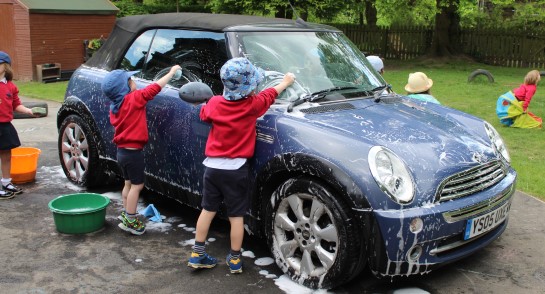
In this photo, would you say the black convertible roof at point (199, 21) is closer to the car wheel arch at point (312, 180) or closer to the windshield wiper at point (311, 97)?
the windshield wiper at point (311, 97)

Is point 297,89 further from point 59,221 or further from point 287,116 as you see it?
point 59,221

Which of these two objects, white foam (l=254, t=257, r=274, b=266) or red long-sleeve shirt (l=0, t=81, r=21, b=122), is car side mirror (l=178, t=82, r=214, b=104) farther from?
red long-sleeve shirt (l=0, t=81, r=21, b=122)

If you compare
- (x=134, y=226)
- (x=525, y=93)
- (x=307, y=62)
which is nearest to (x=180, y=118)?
(x=134, y=226)

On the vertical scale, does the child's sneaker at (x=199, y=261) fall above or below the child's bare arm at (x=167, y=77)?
below

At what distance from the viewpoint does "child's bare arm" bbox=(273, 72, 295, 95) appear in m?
3.85

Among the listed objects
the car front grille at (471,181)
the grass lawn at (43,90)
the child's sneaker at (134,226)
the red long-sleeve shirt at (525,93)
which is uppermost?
the car front grille at (471,181)

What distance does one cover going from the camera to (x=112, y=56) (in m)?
5.39

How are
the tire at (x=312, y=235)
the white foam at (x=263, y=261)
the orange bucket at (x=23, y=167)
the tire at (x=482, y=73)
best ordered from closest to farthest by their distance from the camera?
the tire at (x=312, y=235), the white foam at (x=263, y=261), the orange bucket at (x=23, y=167), the tire at (x=482, y=73)

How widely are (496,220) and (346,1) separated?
62.3 ft

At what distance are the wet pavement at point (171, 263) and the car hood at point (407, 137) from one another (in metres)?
0.82

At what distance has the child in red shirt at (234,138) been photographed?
3645mm

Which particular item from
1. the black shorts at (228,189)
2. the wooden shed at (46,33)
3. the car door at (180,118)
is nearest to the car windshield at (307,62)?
the car door at (180,118)

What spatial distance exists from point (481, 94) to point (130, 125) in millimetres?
11139

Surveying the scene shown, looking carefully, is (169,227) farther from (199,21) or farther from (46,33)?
(46,33)
